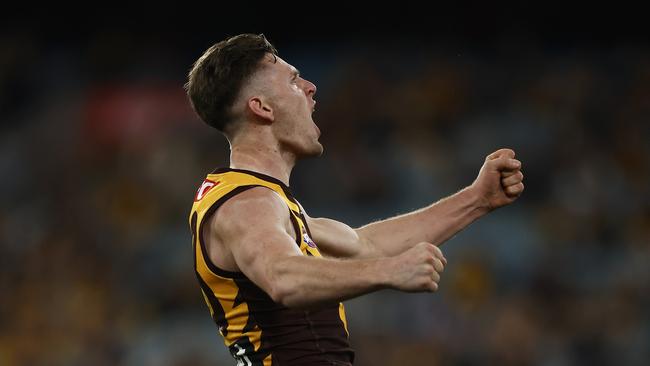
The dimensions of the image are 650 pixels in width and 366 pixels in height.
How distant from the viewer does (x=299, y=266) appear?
326cm

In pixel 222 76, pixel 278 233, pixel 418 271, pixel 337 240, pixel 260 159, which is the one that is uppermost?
pixel 222 76

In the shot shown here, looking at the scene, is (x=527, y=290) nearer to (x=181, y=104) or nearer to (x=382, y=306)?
(x=382, y=306)

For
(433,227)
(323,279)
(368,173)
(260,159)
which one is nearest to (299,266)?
(323,279)

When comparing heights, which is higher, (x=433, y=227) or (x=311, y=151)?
(x=311, y=151)

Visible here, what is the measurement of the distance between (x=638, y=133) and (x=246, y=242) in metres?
6.99

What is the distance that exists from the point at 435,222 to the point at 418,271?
1897 millimetres

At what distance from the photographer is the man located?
3.23 meters

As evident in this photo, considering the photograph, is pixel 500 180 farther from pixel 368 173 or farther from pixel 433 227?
pixel 368 173

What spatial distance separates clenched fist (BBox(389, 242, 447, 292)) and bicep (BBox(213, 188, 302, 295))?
0.39 metres

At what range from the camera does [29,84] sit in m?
12.8

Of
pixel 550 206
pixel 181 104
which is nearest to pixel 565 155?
pixel 550 206

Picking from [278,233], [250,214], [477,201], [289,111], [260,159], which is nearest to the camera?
[278,233]

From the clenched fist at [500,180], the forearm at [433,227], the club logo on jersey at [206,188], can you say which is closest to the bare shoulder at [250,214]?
the club logo on jersey at [206,188]

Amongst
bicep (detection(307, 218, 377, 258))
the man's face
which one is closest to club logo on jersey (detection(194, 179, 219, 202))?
the man's face
